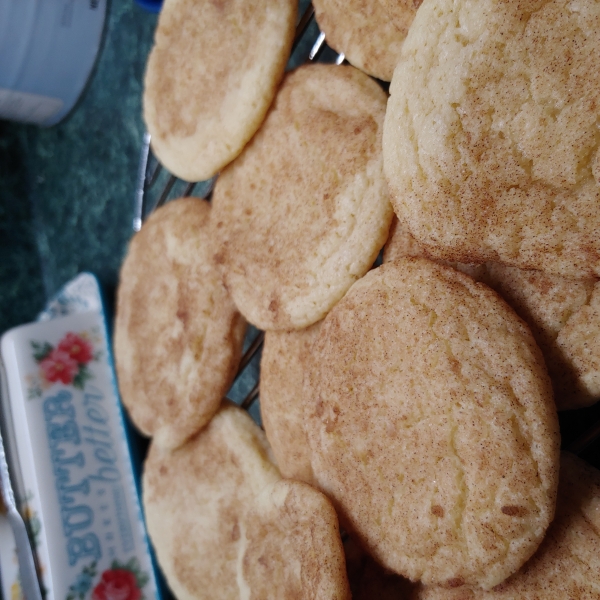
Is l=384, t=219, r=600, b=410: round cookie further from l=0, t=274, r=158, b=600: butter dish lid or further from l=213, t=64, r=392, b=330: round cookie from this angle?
l=0, t=274, r=158, b=600: butter dish lid

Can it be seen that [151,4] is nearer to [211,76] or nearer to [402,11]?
[211,76]

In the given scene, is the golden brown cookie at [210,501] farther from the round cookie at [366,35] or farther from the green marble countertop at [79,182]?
the green marble countertop at [79,182]

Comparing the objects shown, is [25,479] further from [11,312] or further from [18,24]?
[18,24]

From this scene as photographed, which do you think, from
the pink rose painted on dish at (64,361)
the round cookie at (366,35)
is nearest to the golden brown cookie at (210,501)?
the pink rose painted on dish at (64,361)

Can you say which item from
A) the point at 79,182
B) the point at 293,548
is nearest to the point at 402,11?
the point at 293,548

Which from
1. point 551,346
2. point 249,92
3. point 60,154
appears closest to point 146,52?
point 60,154

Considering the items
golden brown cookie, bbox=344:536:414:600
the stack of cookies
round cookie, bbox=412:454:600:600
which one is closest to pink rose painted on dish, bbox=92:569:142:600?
the stack of cookies
